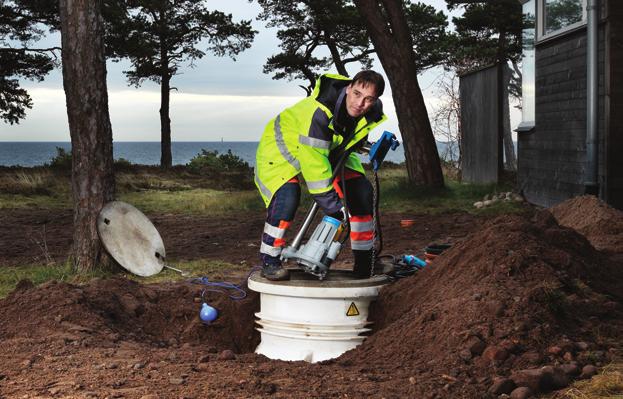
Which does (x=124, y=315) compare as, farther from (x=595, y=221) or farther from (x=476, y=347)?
(x=595, y=221)

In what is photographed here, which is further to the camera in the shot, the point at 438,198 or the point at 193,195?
the point at 193,195

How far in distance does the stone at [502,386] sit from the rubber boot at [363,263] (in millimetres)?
2333

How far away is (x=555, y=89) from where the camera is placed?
13062 mm

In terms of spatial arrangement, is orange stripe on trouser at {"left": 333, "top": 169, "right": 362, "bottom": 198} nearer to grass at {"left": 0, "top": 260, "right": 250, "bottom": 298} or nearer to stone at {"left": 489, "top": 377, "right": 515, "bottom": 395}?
grass at {"left": 0, "top": 260, "right": 250, "bottom": 298}

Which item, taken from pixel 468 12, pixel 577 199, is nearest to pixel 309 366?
pixel 577 199

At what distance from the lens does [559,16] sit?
12.9m

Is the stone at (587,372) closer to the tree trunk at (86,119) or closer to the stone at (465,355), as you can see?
the stone at (465,355)

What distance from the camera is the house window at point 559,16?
12.0 metres

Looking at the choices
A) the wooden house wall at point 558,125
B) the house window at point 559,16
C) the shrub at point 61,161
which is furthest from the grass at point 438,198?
the shrub at point 61,161

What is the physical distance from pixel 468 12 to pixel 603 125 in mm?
19894

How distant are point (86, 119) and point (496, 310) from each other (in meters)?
5.55

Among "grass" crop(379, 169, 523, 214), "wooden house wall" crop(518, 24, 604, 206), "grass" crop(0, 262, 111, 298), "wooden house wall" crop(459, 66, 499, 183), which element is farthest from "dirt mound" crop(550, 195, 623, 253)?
"wooden house wall" crop(459, 66, 499, 183)

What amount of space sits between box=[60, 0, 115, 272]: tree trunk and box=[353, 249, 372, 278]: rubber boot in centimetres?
367

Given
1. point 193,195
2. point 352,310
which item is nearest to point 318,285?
point 352,310
